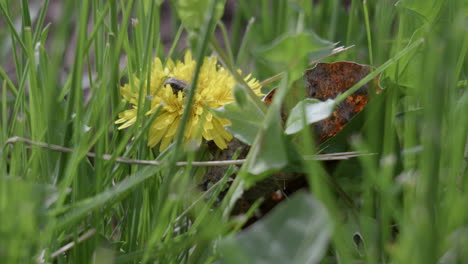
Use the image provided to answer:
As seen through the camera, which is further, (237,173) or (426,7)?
(426,7)

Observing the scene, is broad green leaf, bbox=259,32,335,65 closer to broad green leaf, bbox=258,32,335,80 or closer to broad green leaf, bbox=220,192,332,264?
broad green leaf, bbox=258,32,335,80

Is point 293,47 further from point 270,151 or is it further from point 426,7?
point 426,7

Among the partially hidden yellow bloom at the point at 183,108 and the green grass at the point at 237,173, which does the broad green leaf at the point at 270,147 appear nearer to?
the green grass at the point at 237,173

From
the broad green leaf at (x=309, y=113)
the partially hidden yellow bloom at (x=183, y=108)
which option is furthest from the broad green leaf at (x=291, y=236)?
the partially hidden yellow bloom at (x=183, y=108)

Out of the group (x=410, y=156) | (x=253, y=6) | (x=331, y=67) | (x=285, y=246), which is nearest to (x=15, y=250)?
(x=285, y=246)

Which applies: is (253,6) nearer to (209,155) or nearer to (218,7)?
(209,155)

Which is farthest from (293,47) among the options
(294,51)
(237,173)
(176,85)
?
(176,85)

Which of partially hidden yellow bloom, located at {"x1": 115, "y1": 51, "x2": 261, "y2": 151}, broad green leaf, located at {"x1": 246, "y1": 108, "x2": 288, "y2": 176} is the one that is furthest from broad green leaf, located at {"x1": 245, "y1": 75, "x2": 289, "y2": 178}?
partially hidden yellow bloom, located at {"x1": 115, "y1": 51, "x2": 261, "y2": 151}
